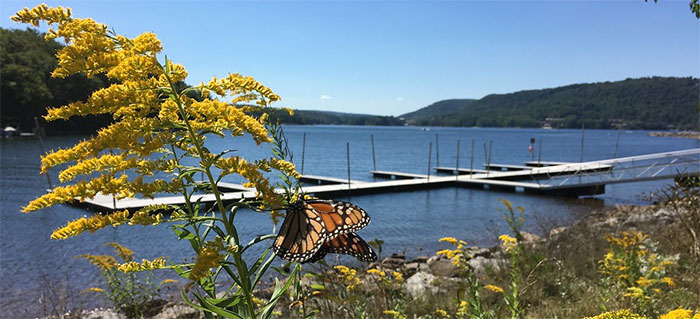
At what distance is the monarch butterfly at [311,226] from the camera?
1.93 metres

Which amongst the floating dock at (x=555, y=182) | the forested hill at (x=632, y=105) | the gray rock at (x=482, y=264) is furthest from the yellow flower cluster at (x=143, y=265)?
the forested hill at (x=632, y=105)

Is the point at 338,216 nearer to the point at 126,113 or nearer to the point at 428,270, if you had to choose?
the point at 126,113

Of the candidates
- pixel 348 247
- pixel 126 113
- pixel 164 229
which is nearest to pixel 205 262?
pixel 126 113

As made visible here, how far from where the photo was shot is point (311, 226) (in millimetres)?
1990

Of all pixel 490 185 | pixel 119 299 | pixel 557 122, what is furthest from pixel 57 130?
pixel 557 122

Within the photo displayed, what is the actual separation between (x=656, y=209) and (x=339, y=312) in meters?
18.0

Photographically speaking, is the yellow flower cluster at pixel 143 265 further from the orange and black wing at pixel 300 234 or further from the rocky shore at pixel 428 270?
the rocky shore at pixel 428 270

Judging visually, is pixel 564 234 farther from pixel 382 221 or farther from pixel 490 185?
pixel 490 185

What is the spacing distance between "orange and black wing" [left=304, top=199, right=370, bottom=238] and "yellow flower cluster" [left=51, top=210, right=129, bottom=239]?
0.82m

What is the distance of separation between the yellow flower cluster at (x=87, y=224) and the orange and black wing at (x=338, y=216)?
82 centimetres

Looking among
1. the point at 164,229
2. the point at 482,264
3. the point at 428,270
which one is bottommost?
the point at 164,229

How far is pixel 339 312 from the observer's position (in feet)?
13.9

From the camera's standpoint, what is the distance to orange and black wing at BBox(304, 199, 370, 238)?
2.10 m

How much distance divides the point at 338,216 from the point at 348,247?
20cm
